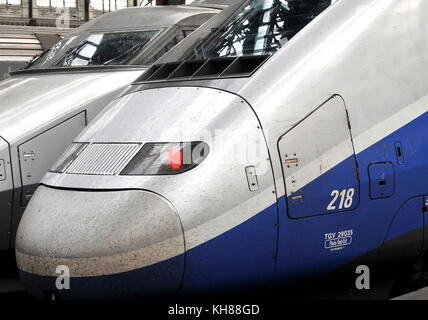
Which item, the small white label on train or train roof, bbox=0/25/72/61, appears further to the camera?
train roof, bbox=0/25/72/61

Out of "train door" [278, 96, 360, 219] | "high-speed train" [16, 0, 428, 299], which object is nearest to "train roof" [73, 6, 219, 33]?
"high-speed train" [16, 0, 428, 299]

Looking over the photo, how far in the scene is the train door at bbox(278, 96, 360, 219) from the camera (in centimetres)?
454

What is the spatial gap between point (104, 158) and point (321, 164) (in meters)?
1.17

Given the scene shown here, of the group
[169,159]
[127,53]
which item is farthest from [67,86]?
[169,159]

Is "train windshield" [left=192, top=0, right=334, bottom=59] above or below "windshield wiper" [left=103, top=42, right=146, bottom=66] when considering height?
above

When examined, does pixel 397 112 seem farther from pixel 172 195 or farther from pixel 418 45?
pixel 172 195

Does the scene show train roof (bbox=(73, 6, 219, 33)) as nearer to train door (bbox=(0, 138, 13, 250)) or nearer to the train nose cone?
train door (bbox=(0, 138, 13, 250))

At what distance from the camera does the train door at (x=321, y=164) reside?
14.9 ft

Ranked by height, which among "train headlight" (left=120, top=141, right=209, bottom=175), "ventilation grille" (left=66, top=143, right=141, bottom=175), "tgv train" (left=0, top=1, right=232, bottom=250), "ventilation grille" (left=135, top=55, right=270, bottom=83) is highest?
"ventilation grille" (left=135, top=55, right=270, bottom=83)

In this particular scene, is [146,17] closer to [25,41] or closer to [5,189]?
[5,189]

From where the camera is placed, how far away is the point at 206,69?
16.7ft

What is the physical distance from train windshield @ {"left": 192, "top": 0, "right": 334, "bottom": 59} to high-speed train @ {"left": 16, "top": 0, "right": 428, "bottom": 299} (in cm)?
2

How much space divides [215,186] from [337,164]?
0.72m

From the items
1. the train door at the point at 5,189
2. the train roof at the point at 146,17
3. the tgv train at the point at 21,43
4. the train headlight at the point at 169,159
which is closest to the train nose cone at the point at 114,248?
the train headlight at the point at 169,159
